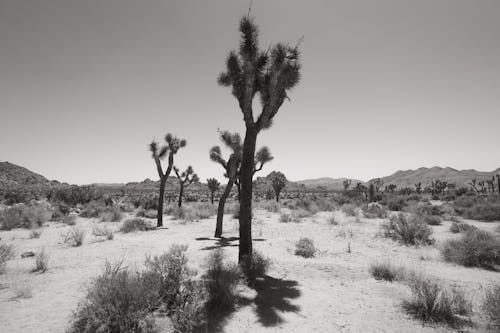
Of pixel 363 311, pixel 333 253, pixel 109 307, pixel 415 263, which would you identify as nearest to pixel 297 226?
pixel 333 253

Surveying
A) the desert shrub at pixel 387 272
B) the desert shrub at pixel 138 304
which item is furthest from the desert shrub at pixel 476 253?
the desert shrub at pixel 138 304

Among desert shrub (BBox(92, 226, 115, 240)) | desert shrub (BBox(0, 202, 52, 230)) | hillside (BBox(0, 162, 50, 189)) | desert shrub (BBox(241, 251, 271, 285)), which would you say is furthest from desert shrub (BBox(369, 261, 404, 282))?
hillside (BBox(0, 162, 50, 189))

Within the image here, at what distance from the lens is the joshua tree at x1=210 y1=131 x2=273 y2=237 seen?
13.4 metres

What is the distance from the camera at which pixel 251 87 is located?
7.62m

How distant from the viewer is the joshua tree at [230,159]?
13.4 meters

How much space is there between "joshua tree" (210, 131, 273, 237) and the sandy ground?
6.49 ft

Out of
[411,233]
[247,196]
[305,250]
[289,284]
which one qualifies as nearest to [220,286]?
[289,284]

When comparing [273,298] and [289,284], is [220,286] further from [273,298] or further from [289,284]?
[289,284]

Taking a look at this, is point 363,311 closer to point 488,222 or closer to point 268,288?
point 268,288

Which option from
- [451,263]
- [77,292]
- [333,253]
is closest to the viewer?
[77,292]

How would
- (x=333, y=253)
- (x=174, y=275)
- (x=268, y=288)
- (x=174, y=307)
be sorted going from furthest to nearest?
1. (x=333, y=253)
2. (x=268, y=288)
3. (x=174, y=275)
4. (x=174, y=307)

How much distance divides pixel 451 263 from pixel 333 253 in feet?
11.0

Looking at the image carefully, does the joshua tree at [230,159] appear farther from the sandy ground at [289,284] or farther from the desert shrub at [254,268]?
the desert shrub at [254,268]

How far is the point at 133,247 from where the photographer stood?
10.1 m
